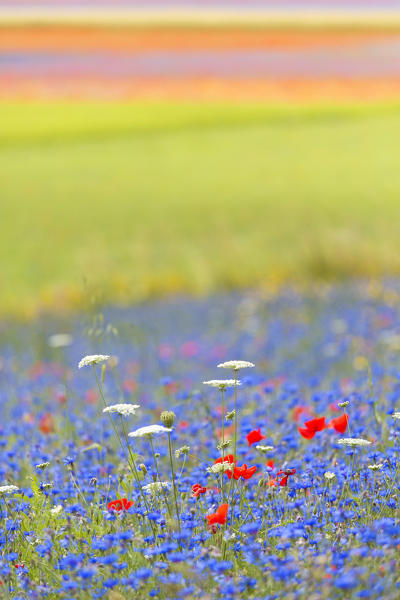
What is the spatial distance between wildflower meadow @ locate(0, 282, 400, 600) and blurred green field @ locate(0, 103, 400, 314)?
1.55 meters

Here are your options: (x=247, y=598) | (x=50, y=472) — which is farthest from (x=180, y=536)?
(x=50, y=472)

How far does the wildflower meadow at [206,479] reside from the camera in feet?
8.04

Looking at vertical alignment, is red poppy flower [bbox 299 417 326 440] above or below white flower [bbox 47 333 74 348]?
above

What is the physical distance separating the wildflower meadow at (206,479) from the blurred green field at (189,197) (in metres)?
1.55

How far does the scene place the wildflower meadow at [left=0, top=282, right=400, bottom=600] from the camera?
245 cm

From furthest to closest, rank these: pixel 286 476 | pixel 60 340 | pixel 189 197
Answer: pixel 189 197
pixel 60 340
pixel 286 476

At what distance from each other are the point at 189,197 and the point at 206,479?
18.3 m

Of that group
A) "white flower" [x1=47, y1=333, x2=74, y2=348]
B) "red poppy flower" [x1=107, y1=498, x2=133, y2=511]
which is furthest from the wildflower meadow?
"white flower" [x1=47, y1=333, x2=74, y2=348]

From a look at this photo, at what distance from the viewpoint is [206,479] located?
11.4 ft

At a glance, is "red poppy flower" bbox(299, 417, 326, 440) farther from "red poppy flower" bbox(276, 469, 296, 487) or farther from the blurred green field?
the blurred green field

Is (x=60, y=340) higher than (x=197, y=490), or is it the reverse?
(x=197, y=490)

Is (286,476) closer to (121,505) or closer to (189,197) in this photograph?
(121,505)

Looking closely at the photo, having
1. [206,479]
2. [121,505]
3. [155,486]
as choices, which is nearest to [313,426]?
[206,479]

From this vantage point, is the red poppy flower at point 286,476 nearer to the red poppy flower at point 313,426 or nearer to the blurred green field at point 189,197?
the red poppy flower at point 313,426
